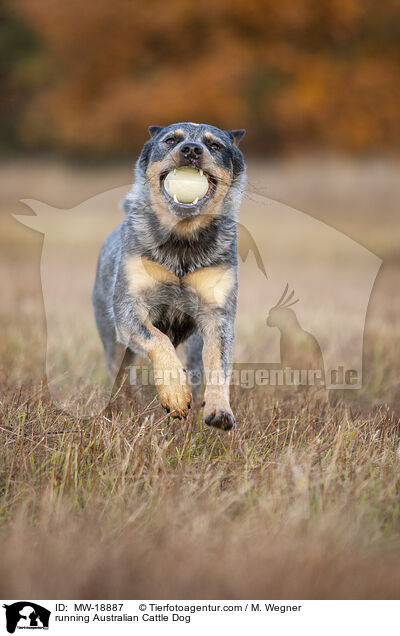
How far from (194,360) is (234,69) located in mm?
16166

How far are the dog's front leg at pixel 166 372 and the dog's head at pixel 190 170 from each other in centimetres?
63

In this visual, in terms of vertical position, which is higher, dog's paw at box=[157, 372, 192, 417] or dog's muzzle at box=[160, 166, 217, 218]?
dog's muzzle at box=[160, 166, 217, 218]

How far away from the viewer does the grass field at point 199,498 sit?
1926 millimetres

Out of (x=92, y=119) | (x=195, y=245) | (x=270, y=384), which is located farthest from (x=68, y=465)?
(x=92, y=119)

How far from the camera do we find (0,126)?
2345cm

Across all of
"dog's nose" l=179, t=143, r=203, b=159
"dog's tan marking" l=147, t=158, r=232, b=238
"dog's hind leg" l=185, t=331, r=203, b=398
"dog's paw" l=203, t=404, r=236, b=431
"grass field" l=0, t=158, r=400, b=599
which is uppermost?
"dog's nose" l=179, t=143, r=203, b=159

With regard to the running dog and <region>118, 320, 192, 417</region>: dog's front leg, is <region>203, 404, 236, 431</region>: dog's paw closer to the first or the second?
<region>118, 320, 192, 417</region>: dog's front leg

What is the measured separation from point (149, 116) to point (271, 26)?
451 cm

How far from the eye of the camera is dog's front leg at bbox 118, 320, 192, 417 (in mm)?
2896

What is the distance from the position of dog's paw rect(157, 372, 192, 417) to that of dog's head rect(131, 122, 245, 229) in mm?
902
